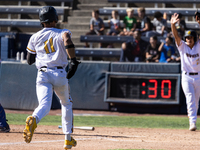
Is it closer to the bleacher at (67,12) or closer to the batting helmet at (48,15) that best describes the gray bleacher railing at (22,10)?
the bleacher at (67,12)

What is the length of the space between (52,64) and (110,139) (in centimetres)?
212

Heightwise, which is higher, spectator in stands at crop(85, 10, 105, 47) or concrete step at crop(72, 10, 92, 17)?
concrete step at crop(72, 10, 92, 17)

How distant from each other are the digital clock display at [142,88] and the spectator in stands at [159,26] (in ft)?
11.0

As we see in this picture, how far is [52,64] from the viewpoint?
15.1 feet

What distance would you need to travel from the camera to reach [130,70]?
1109cm

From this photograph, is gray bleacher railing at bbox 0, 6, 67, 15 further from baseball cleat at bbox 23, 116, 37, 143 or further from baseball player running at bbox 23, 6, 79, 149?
baseball cleat at bbox 23, 116, 37, 143

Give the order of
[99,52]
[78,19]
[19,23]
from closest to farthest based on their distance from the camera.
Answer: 1. [99,52]
2. [19,23]
3. [78,19]

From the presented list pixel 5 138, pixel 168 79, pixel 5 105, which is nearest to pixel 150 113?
pixel 168 79

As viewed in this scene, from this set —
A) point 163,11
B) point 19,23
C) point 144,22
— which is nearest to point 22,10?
point 19,23

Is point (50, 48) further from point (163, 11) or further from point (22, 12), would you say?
point (22, 12)

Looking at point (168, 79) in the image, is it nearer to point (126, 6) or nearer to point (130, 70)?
point (130, 70)

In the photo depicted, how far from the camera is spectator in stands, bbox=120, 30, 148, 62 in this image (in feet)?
40.1

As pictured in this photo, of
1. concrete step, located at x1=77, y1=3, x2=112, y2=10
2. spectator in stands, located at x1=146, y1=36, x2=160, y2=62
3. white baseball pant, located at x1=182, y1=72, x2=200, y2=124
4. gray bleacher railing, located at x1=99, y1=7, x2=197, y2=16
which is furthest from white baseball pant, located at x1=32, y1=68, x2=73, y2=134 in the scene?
concrete step, located at x1=77, y1=3, x2=112, y2=10

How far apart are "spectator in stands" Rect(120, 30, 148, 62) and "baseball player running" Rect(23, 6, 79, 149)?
757 cm
